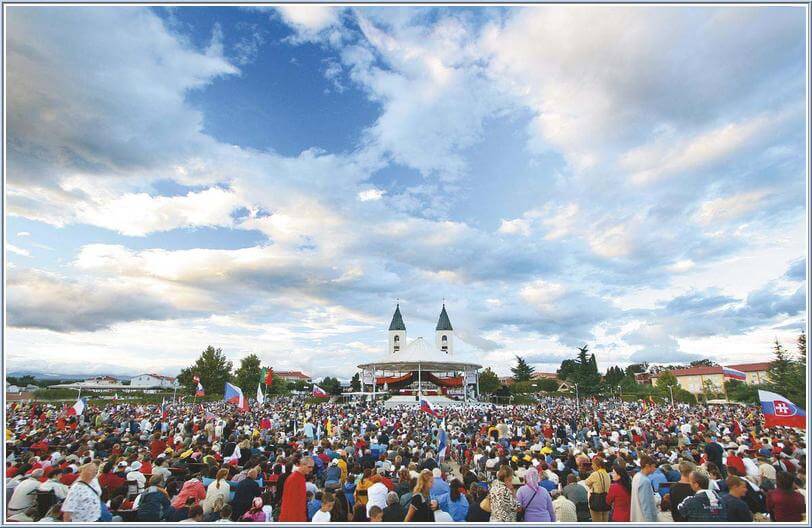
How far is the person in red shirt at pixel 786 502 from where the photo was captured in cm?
575

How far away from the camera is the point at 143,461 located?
32.4ft

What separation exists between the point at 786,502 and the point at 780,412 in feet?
27.6

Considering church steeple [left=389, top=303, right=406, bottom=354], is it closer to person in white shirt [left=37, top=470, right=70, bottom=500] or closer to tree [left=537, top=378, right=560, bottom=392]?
tree [left=537, top=378, right=560, bottom=392]

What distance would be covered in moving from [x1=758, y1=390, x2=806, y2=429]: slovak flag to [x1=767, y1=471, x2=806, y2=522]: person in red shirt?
24.2ft

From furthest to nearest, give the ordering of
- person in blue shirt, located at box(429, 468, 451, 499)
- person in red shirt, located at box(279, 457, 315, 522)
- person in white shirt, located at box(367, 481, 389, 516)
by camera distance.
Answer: person in blue shirt, located at box(429, 468, 451, 499) → person in white shirt, located at box(367, 481, 389, 516) → person in red shirt, located at box(279, 457, 315, 522)

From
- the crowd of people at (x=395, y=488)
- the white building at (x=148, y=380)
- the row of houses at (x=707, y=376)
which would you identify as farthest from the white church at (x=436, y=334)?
the white building at (x=148, y=380)

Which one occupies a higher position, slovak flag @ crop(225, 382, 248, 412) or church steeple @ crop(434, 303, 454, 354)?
church steeple @ crop(434, 303, 454, 354)

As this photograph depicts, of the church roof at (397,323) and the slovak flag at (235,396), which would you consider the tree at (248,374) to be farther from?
the slovak flag at (235,396)

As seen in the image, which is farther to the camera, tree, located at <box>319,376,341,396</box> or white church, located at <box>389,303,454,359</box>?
white church, located at <box>389,303,454,359</box>

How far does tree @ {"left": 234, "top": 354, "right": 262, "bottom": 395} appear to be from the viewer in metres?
71.2

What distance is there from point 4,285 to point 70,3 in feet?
15.7

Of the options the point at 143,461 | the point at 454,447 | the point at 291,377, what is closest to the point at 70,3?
the point at 143,461

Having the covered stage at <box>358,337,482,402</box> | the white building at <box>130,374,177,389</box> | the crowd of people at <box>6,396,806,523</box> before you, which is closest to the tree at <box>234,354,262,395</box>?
the covered stage at <box>358,337,482,402</box>

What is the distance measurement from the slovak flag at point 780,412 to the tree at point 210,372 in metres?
65.2
